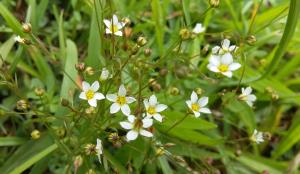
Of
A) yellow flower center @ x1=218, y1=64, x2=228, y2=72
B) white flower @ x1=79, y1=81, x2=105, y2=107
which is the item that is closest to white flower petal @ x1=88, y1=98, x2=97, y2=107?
white flower @ x1=79, y1=81, x2=105, y2=107

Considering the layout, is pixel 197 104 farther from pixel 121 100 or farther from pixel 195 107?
pixel 121 100

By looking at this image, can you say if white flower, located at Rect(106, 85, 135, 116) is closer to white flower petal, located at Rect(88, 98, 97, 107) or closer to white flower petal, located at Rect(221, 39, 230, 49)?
white flower petal, located at Rect(88, 98, 97, 107)

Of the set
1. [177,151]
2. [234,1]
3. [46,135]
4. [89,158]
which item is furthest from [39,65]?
[234,1]

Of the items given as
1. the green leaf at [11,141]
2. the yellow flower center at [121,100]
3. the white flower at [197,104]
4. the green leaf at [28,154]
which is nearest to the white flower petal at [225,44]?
the white flower at [197,104]

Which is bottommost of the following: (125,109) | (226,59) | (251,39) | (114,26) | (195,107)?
(125,109)

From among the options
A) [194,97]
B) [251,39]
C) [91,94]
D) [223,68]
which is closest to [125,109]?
[91,94]
